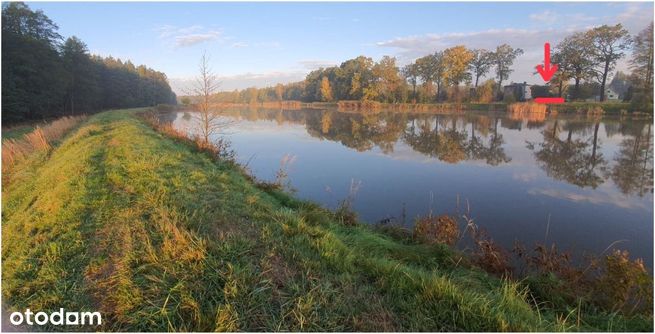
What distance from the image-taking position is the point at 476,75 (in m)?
58.9

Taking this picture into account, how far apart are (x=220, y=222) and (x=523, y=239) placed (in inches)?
227

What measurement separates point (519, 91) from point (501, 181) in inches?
1847

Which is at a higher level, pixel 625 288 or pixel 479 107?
pixel 479 107

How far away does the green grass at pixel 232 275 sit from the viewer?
3.31 metres

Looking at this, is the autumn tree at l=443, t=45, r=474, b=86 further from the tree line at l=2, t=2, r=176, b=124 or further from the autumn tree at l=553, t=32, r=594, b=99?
the tree line at l=2, t=2, r=176, b=124

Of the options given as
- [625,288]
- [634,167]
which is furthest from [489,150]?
[625,288]

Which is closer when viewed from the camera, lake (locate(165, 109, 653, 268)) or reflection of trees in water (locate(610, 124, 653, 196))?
lake (locate(165, 109, 653, 268))

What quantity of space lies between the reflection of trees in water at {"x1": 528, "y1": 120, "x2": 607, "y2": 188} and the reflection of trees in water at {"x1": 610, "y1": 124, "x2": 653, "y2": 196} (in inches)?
18.9

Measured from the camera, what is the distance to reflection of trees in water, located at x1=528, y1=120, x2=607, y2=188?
11.7 metres

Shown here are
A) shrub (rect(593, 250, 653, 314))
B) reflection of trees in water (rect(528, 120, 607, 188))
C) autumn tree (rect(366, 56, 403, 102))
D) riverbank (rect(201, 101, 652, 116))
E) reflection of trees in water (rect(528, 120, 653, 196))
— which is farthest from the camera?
autumn tree (rect(366, 56, 403, 102))

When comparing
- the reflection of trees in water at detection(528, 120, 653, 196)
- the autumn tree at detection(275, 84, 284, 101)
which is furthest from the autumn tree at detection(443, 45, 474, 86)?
the autumn tree at detection(275, 84, 284, 101)

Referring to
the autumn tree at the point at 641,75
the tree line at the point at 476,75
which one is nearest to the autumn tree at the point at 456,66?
the tree line at the point at 476,75

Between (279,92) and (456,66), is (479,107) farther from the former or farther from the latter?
(279,92)

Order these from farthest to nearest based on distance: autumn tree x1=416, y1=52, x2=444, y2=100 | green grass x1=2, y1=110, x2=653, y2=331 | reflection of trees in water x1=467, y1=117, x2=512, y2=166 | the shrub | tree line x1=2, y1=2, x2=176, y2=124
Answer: autumn tree x1=416, y1=52, x2=444, y2=100 → tree line x1=2, y1=2, x2=176, y2=124 → reflection of trees in water x1=467, y1=117, x2=512, y2=166 → the shrub → green grass x1=2, y1=110, x2=653, y2=331
